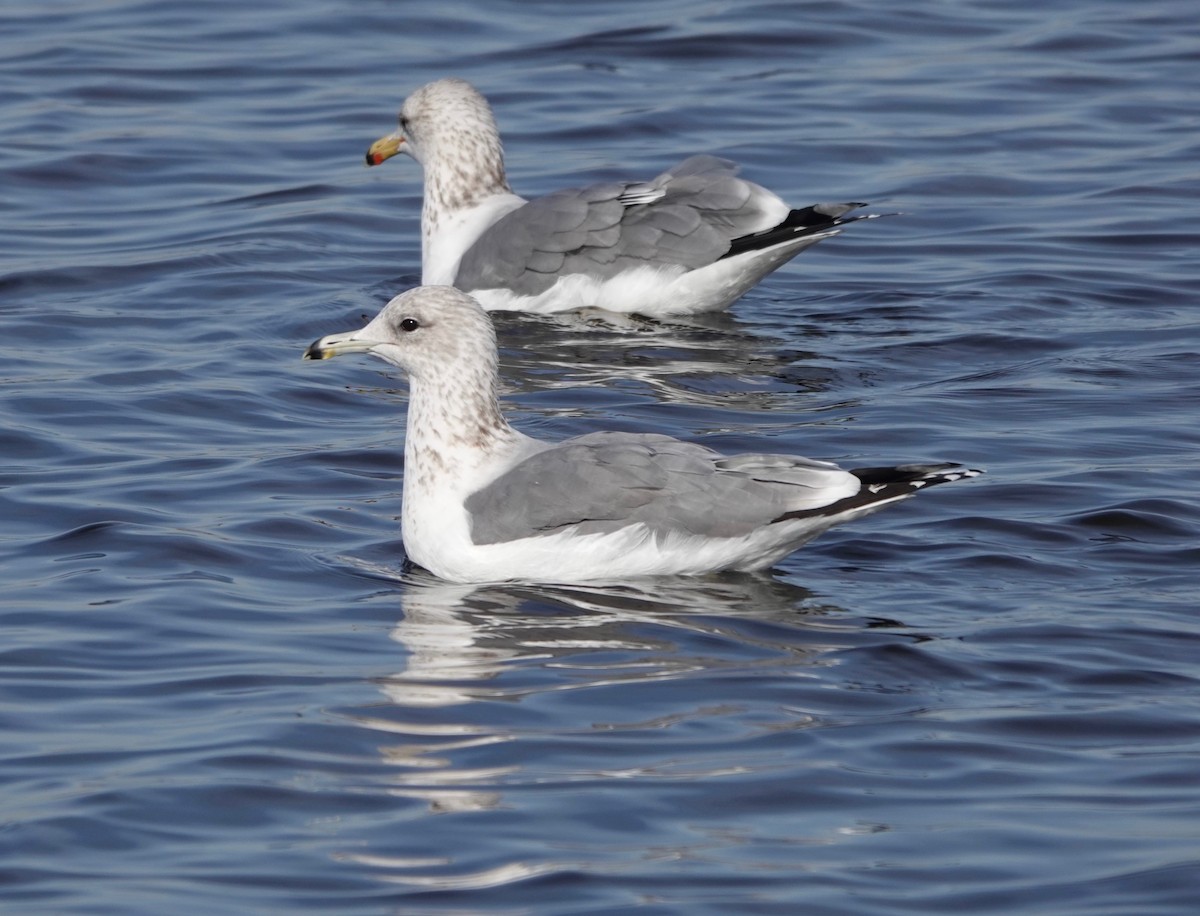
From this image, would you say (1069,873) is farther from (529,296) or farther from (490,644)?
(529,296)

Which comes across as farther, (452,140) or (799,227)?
(452,140)

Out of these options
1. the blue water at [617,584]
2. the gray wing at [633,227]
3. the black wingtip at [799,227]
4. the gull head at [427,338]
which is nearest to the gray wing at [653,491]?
the blue water at [617,584]

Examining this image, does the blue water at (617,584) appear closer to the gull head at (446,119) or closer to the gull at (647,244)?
the gull at (647,244)

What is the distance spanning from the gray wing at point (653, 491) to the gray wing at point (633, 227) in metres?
4.18

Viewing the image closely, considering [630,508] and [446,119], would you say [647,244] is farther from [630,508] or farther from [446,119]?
[630,508]

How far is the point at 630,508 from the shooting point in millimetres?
7938

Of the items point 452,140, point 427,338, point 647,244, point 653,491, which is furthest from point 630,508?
point 452,140

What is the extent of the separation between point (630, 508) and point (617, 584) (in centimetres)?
30

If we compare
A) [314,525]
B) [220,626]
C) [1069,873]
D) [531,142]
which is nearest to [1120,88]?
[531,142]

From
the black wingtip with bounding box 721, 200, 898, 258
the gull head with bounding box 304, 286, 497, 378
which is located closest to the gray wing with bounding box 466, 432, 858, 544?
the gull head with bounding box 304, 286, 497, 378

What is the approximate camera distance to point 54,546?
8.60 meters

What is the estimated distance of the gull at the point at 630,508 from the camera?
7930mm

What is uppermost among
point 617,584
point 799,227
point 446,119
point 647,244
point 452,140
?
point 446,119

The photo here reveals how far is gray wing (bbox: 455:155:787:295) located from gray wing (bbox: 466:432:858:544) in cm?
418
